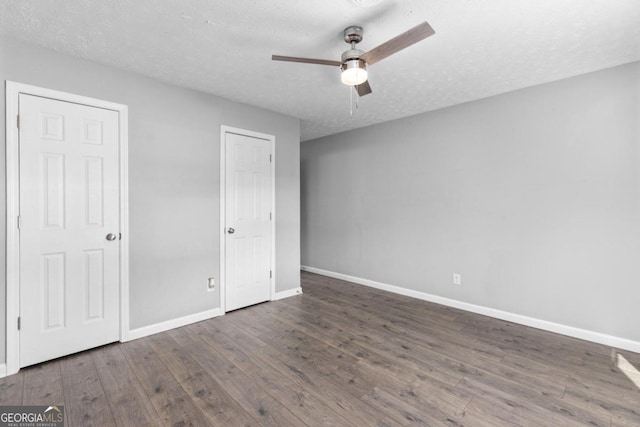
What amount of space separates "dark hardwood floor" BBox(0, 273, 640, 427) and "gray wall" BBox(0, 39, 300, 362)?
0.45 meters

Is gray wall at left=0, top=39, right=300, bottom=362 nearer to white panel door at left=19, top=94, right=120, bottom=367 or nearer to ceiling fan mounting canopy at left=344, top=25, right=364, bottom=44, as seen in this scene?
white panel door at left=19, top=94, right=120, bottom=367

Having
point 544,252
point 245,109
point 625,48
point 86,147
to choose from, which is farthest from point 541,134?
point 86,147

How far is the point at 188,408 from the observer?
1.88 m

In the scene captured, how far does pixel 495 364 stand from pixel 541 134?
92.5 inches

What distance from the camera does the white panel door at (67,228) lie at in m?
2.33

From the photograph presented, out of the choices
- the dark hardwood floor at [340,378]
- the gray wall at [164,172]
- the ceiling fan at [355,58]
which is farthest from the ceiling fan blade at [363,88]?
the dark hardwood floor at [340,378]

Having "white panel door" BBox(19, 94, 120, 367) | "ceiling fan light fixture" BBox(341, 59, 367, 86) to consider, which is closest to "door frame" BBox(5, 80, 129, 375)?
"white panel door" BBox(19, 94, 120, 367)

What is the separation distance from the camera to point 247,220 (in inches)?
148

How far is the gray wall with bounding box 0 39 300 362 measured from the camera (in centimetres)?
256

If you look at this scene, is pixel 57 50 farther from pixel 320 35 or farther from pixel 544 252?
pixel 544 252

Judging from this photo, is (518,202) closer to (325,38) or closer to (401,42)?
(401,42)

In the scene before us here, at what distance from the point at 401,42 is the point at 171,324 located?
3.26 meters

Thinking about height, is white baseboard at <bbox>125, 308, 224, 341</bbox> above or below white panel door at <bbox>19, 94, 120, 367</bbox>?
below

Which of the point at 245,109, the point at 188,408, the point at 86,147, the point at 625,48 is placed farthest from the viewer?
the point at 245,109
